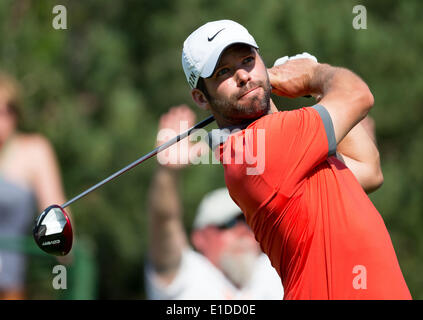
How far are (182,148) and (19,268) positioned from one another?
1536 millimetres

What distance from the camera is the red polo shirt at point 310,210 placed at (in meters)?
2.73

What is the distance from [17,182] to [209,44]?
2.76m

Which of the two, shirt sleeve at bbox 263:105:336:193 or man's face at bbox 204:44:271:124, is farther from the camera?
man's face at bbox 204:44:271:124

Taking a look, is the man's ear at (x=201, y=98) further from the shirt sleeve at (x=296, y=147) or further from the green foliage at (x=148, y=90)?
the green foliage at (x=148, y=90)

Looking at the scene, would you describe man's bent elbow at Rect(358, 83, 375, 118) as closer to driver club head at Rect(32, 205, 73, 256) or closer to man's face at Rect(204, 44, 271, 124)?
man's face at Rect(204, 44, 271, 124)

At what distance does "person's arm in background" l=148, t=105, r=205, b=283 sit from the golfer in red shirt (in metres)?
1.70

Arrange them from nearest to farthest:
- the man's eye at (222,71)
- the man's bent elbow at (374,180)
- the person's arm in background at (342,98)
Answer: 1. the person's arm in background at (342,98)
2. the man's eye at (222,71)
3. the man's bent elbow at (374,180)

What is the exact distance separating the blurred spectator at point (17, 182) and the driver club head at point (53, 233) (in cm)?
214

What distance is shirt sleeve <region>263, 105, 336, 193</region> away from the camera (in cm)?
282

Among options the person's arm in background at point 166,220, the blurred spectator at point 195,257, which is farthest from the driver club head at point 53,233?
the person's arm in background at point 166,220

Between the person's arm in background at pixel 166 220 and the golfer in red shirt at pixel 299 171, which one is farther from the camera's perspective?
the person's arm in background at pixel 166 220

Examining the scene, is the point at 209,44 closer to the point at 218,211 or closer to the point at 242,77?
the point at 242,77

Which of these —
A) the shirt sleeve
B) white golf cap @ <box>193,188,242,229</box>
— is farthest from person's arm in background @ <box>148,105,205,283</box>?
the shirt sleeve
